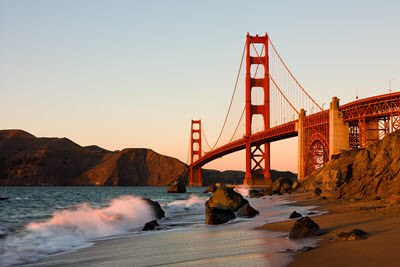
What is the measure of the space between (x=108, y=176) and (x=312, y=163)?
138669 millimetres

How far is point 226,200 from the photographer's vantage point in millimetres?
23672

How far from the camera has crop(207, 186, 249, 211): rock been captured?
23.2m

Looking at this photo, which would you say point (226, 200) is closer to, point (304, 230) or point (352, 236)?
point (304, 230)

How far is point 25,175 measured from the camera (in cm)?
19888

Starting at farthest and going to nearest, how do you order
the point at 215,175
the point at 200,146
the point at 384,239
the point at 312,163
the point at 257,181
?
the point at 215,175 < the point at 200,146 < the point at 257,181 < the point at 312,163 < the point at 384,239

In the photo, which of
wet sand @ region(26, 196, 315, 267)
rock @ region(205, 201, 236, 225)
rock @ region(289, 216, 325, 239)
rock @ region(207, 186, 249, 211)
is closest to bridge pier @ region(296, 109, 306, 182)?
rock @ region(207, 186, 249, 211)

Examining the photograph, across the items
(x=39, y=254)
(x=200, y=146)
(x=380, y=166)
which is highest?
(x=200, y=146)

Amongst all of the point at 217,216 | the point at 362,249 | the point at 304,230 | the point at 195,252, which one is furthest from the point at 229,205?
the point at 362,249

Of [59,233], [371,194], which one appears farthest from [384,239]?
[371,194]

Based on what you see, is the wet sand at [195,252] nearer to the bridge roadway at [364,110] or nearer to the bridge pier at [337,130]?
the bridge roadway at [364,110]

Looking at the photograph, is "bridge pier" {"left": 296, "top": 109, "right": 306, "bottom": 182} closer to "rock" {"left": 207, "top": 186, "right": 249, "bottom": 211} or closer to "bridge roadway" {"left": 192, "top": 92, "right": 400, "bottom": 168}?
"bridge roadway" {"left": 192, "top": 92, "right": 400, "bottom": 168}

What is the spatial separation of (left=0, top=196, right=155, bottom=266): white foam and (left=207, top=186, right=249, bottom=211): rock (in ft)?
10.1

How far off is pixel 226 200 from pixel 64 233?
8930mm

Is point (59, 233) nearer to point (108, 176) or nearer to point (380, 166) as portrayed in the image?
point (380, 166)
